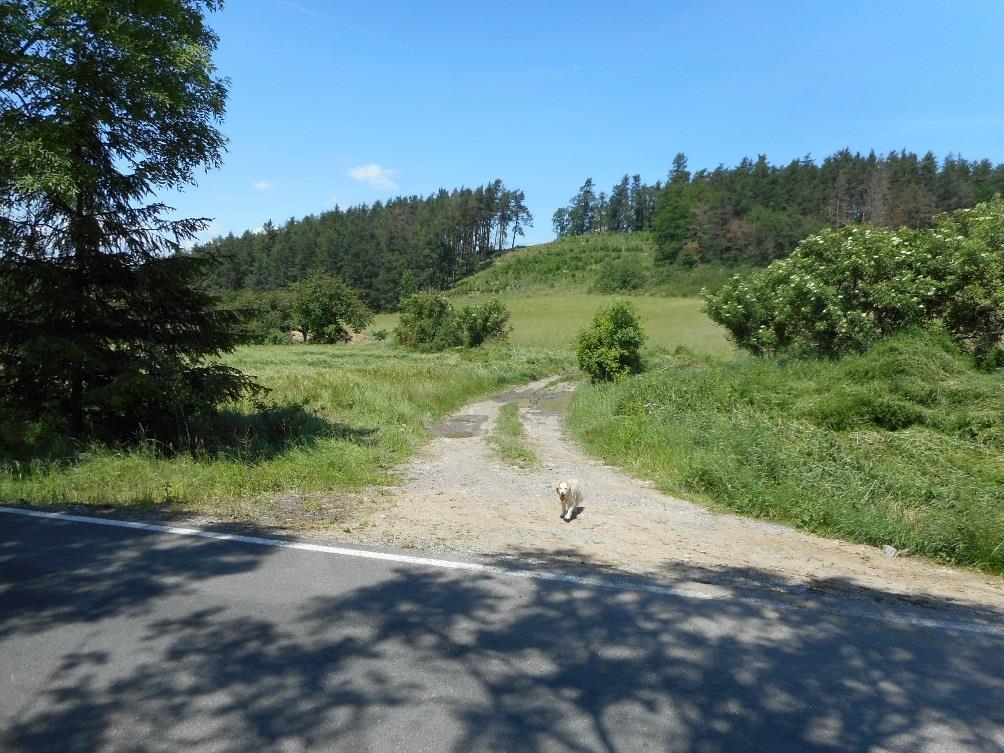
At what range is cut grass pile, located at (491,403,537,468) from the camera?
1309 centimetres

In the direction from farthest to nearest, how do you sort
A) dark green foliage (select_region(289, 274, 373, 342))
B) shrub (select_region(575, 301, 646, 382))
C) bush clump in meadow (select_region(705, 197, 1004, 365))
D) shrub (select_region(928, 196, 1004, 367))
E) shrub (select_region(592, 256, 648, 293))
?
1. shrub (select_region(592, 256, 648, 293))
2. dark green foliage (select_region(289, 274, 373, 342))
3. shrub (select_region(575, 301, 646, 382))
4. bush clump in meadow (select_region(705, 197, 1004, 365))
5. shrub (select_region(928, 196, 1004, 367))

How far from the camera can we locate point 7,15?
873cm

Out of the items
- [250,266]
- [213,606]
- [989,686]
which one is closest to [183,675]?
[213,606]

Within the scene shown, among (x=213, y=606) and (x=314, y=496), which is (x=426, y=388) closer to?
(x=314, y=496)

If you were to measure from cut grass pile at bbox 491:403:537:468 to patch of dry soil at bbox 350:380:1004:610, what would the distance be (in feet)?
4.33

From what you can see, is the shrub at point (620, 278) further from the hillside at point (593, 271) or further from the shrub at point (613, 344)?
the shrub at point (613, 344)

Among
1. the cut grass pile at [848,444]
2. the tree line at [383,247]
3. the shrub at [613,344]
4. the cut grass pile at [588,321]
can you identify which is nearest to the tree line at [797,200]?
the cut grass pile at [588,321]

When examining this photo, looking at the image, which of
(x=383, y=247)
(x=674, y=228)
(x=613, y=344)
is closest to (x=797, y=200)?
(x=674, y=228)

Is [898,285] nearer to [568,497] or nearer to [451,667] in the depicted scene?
[568,497]

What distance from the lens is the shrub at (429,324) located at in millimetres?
53375

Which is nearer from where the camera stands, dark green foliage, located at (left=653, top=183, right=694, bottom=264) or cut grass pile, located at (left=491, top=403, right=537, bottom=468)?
cut grass pile, located at (left=491, top=403, right=537, bottom=468)

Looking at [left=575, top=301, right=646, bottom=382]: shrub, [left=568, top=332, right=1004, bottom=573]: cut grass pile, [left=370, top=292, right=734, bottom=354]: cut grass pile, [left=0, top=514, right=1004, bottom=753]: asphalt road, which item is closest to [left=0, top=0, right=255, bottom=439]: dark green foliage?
[left=0, top=514, right=1004, bottom=753]: asphalt road

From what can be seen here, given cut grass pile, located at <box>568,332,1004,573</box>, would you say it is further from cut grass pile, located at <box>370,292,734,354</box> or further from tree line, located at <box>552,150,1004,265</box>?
tree line, located at <box>552,150,1004,265</box>

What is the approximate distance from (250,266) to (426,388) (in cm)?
10189
